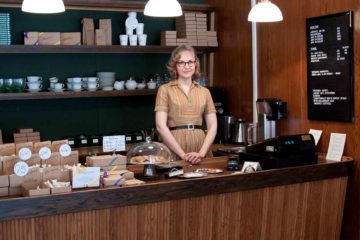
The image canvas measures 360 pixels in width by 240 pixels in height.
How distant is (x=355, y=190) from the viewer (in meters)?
3.82

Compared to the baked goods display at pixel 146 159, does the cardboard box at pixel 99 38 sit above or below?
above

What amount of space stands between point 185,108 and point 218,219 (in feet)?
3.87

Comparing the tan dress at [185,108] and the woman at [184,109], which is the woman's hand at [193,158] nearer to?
the woman at [184,109]

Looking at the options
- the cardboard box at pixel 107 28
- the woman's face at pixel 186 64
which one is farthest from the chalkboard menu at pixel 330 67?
the cardboard box at pixel 107 28

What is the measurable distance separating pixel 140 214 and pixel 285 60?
6.85 feet

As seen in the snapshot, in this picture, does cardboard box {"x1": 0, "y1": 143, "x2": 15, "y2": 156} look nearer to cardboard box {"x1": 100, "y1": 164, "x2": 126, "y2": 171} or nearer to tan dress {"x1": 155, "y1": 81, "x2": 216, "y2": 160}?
cardboard box {"x1": 100, "y1": 164, "x2": 126, "y2": 171}

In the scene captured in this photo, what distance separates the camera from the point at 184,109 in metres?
4.10

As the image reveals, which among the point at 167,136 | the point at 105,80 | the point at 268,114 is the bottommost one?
the point at 167,136

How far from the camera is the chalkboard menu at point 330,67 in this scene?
3.75m

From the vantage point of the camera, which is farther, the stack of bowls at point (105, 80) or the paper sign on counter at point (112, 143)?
the stack of bowls at point (105, 80)

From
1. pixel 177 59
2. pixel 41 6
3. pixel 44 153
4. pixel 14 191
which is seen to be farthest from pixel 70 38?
pixel 14 191

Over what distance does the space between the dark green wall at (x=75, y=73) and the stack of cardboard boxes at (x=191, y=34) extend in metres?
0.27

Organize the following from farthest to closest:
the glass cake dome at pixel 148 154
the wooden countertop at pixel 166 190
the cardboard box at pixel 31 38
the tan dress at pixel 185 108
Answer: the cardboard box at pixel 31 38 → the tan dress at pixel 185 108 → the glass cake dome at pixel 148 154 → the wooden countertop at pixel 166 190

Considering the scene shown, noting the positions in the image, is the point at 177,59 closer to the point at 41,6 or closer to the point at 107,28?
the point at 41,6
